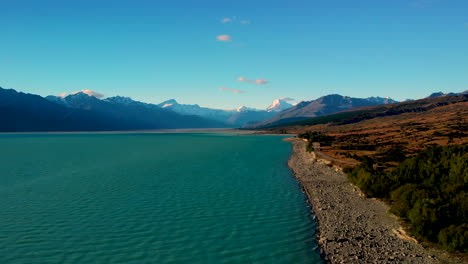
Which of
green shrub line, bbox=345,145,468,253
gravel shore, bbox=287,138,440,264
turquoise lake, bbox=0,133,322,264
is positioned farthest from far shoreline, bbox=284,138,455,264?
turquoise lake, bbox=0,133,322,264

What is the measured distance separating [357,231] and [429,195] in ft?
35.9

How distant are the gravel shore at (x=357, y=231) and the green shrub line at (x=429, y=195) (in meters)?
2.01

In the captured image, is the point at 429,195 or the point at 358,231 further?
the point at 429,195

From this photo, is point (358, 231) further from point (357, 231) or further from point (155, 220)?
point (155, 220)

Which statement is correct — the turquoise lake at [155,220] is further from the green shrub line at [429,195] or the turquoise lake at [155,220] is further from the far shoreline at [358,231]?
the green shrub line at [429,195]

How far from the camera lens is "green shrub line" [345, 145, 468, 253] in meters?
31.1

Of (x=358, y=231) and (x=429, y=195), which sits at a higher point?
(x=429, y=195)

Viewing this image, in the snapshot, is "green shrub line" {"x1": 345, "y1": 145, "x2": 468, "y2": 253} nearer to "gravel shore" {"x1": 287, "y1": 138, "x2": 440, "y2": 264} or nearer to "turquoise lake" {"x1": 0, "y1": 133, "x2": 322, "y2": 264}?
"gravel shore" {"x1": 287, "y1": 138, "x2": 440, "y2": 264}

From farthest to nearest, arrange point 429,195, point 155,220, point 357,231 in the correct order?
point 155,220 → point 429,195 → point 357,231

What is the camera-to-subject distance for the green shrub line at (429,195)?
31.1 meters

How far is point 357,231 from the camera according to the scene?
116 feet

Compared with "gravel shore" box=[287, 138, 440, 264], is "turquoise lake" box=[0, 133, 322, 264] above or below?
above

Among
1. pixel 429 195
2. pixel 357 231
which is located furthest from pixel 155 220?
pixel 429 195

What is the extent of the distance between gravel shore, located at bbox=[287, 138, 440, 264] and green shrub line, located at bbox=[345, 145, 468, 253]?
2006mm
